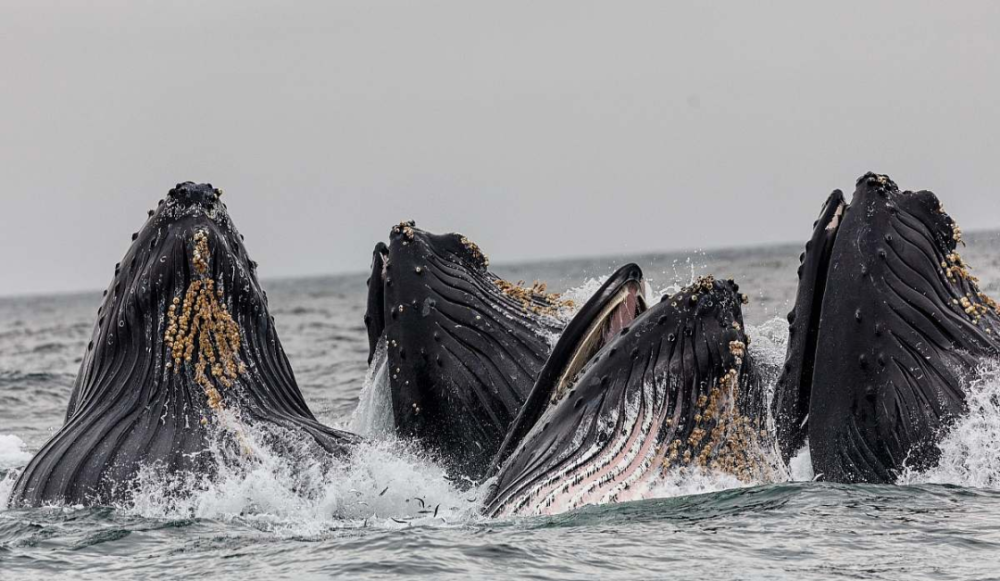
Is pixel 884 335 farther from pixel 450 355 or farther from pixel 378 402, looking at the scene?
pixel 378 402

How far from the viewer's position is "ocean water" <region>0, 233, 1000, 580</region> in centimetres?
762

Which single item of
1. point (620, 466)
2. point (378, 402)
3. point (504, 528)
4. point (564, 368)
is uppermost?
point (564, 368)

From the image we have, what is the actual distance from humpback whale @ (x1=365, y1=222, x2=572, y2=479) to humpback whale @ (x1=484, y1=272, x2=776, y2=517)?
5.43ft

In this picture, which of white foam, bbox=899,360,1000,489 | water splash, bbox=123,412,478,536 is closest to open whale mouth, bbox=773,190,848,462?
white foam, bbox=899,360,1000,489

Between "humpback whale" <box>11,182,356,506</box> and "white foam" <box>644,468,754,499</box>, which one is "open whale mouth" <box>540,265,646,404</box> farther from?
"humpback whale" <box>11,182,356,506</box>

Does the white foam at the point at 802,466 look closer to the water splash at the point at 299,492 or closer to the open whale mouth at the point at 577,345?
the open whale mouth at the point at 577,345

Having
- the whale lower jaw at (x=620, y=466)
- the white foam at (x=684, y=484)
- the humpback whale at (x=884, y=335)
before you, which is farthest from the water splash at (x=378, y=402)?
the humpback whale at (x=884, y=335)

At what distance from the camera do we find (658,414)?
8.59 metres

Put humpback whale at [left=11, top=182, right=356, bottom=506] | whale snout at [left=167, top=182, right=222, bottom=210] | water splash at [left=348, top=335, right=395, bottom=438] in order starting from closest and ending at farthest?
1. humpback whale at [left=11, top=182, right=356, bottom=506]
2. whale snout at [left=167, top=182, right=222, bottom=210]
3. water splash at [left=348, top=335, right=395, bottom=438]

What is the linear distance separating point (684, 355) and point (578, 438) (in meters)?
0.79

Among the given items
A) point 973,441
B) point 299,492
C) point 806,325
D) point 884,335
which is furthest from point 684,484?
point 299,492

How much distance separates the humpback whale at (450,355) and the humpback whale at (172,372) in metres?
0.70

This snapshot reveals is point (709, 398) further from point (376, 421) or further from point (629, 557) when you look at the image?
point (376, 421)

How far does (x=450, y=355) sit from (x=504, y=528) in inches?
92.3
